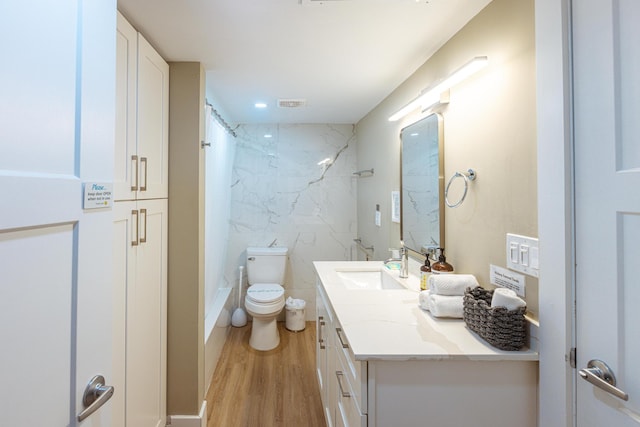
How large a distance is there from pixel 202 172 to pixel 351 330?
1.34m

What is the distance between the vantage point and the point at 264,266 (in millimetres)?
3191

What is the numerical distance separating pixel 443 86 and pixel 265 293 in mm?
2241

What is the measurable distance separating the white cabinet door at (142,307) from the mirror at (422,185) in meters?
1.53

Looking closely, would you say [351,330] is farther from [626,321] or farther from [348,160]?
[348,160]

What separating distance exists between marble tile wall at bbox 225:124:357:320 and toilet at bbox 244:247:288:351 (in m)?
0.21

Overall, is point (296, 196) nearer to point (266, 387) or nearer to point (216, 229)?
point (216, 229)

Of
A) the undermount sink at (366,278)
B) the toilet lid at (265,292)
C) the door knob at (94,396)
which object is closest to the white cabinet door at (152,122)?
the door knob at (94,396)

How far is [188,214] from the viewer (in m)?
1.82

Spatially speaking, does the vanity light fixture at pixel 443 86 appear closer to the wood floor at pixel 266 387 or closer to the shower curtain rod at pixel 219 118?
the shower curtain rod at pixel 219 118

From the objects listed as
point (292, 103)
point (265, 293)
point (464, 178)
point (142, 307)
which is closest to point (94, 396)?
point (142, 307)

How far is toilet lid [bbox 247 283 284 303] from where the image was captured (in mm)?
2756

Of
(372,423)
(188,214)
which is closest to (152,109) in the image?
(188,214)

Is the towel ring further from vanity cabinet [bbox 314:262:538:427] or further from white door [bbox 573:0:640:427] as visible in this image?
vanity cabinet [bbox 314:262:538:427]

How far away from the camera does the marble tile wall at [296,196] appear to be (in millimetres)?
3369
